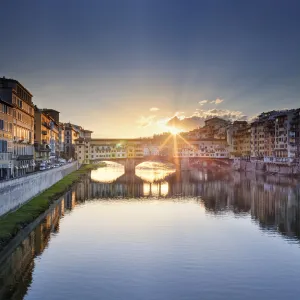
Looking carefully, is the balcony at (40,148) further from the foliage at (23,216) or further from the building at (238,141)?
the building at (238,141)

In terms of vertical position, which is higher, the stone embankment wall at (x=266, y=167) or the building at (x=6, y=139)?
the building at (x=6, y=139)

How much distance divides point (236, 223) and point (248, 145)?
4684 inches

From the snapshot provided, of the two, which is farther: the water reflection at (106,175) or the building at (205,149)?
the building at (205,149)

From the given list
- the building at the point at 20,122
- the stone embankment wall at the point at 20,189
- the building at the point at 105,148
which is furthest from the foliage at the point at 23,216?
the building at the point at 105,148

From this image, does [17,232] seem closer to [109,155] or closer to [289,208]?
[289,208]

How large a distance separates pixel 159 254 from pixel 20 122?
40.1 metres

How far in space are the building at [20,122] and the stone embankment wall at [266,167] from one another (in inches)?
2244

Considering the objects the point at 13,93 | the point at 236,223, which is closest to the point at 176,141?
the point at 13,93

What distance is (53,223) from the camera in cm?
3991

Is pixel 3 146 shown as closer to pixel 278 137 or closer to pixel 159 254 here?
pixel 159 254

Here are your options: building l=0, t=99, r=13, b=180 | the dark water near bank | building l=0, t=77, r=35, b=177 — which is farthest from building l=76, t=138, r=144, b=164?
the dark water near bank

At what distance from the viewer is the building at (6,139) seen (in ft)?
165

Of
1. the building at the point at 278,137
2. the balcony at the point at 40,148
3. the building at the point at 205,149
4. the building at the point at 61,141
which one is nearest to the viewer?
the balcony at the point at 40,148

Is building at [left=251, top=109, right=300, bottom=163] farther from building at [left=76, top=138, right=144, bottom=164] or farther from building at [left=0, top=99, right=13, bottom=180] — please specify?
building at [left=0, top=99, right=13, bottom=180]
